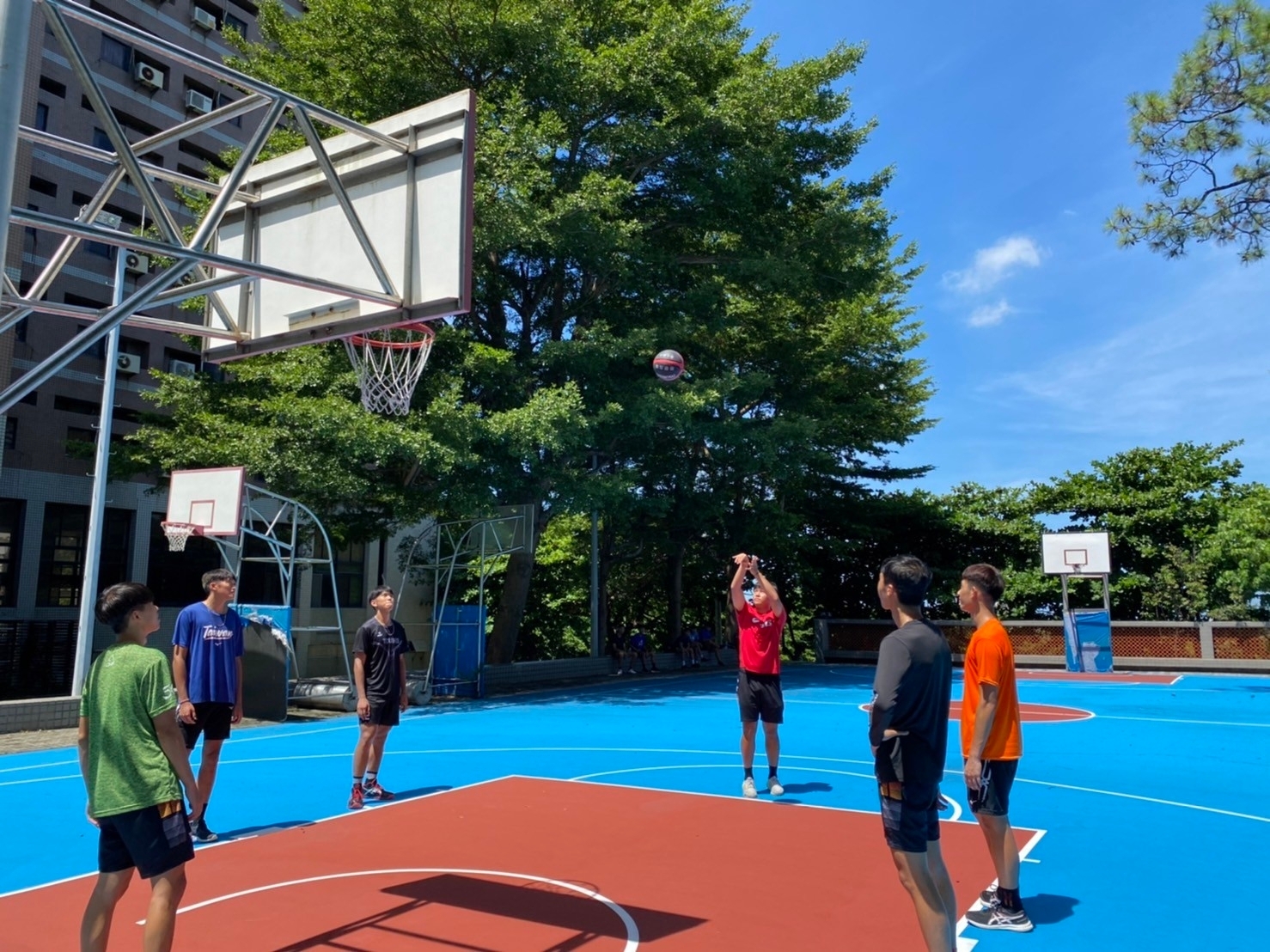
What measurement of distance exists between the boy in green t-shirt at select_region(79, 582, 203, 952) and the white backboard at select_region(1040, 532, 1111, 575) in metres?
28.5

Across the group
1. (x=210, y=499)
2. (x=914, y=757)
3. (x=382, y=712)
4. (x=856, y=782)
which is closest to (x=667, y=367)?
(x=210, y=499)

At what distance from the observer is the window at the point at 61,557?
25953 millimetres

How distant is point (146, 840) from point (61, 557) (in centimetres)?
2528

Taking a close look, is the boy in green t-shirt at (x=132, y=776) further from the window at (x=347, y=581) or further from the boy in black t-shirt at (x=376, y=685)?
the window at (x=347, y=581)

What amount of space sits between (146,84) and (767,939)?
31.0m

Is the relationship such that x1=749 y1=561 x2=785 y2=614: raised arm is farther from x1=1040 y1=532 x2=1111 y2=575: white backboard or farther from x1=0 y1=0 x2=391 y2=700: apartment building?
x1=1040 y1=532 x2=1111 y2=575: white backboard

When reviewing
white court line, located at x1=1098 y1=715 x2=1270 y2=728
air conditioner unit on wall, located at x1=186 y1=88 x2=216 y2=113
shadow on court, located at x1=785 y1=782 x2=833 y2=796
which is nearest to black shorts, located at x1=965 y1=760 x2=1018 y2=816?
shadow on court, located at x1=785 y1=782 x2=833 y2=796

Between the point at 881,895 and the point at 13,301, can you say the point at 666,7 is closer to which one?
the point at 13,301

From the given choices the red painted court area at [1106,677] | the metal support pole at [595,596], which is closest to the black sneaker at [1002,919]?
the red painted court area at [1106,677]

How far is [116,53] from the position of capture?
94.7 feet

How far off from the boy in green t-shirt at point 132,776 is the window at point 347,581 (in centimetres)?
2803

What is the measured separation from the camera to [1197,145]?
16812 millimetres

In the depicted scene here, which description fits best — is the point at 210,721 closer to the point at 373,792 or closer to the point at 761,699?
the point at 373,792

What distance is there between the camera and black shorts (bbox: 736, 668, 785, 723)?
369 inches
